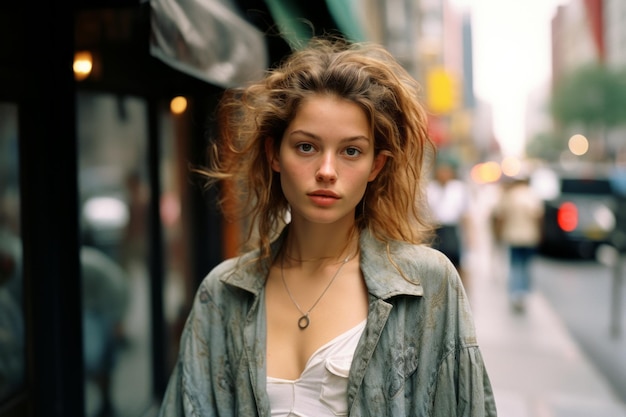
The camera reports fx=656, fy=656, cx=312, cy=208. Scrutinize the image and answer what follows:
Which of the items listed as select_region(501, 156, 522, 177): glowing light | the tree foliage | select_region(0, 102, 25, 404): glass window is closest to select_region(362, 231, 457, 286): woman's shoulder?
select_region(0, 102, 25, 404): glass window

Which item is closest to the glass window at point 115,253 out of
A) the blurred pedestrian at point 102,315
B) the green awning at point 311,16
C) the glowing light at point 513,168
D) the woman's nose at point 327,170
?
the blurred pedestrian at point 102,315

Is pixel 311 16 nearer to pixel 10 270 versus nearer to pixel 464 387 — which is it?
pixel 10 270

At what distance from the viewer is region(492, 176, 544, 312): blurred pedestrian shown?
29.3 ft

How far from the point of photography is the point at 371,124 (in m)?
1.72

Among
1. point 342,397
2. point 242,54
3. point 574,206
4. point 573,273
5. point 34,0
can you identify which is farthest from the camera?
point 574,206

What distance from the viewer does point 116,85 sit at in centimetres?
455

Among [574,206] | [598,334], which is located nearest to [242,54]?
[598,334]

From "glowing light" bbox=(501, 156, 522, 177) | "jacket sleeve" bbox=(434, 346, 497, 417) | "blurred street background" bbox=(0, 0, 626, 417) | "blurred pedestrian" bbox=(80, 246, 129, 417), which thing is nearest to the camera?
"jacket sleeve" bbox=(434, 346, 497, 417)

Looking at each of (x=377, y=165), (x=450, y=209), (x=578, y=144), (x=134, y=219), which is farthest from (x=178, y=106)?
(x=578, y=144)

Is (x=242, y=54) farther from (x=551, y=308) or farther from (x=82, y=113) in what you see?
(x=551, y=308)

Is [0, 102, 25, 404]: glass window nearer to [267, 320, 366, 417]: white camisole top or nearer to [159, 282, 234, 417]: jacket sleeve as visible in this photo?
[159, 282, 234, 417]: jacket sleeve

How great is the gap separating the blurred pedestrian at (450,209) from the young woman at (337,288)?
246 inches

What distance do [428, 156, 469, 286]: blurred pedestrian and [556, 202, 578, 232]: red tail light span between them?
5627 millimetres

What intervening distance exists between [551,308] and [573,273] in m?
3.57
